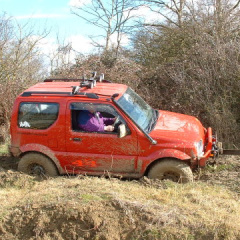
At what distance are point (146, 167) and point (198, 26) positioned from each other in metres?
6.89

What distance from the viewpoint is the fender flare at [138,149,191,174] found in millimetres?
5594

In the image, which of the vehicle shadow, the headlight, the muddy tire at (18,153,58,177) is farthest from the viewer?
the vehicle shadow

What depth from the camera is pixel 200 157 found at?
569 cm

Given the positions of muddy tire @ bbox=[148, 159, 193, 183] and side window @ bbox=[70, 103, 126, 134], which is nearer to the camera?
muddy tire @ bbox=[148, 159, 193, 183]

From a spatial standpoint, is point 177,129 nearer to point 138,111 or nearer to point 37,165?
point 138,111

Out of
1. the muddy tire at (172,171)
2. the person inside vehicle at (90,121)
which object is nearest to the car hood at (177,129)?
the muddy tire at (172,171)

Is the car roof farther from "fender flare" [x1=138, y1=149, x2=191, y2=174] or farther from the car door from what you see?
"fender flare" [x1=138, y1=149, x2=191, y2=174]

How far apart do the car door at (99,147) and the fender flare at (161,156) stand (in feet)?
0.48

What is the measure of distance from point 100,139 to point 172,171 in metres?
1.34

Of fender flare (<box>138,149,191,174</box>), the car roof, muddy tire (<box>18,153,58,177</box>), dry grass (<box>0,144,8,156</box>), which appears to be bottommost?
dry grass (<box>0,144,8,156</box>)

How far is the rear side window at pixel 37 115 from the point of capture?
603 centimetres

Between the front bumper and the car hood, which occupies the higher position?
the car hood

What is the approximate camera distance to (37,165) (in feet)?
20.8

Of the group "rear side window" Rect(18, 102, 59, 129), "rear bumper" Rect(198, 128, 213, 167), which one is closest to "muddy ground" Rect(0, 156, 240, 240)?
"rear bumper" Rect(198, 128, 213, 167)
